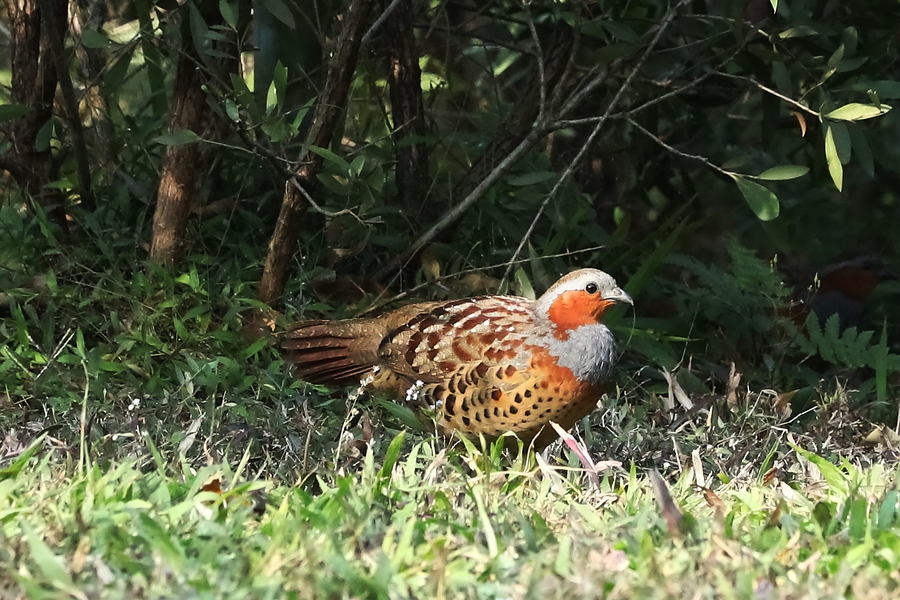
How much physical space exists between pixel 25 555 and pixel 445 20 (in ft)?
12.6

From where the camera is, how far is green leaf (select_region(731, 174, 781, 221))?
162 inches

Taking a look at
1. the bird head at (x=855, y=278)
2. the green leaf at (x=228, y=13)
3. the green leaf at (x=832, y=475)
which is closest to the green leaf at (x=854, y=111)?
the green leaf at (x=832, y=475)

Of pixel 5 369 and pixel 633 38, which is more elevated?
pixel 633 38

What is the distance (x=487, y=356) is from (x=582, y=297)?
1.24 feet

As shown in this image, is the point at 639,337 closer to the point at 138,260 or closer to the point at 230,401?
the point at 230,401

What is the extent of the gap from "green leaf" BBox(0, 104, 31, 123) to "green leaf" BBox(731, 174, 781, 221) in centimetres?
263

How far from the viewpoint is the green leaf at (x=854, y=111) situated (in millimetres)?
3953

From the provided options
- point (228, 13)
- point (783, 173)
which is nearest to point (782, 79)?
point (783, 173)

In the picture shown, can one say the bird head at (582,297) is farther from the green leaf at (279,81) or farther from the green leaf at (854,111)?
the green leaf at (279,81)

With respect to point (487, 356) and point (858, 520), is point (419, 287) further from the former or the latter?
point (858, 520)

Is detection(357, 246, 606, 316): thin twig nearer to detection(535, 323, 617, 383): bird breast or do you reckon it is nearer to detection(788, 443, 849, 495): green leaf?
detection(535, 323, 617, 383): bird breast

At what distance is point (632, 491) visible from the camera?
10.4ft

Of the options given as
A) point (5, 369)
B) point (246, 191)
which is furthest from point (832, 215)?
point (5, 369)

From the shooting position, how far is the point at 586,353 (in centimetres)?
371
